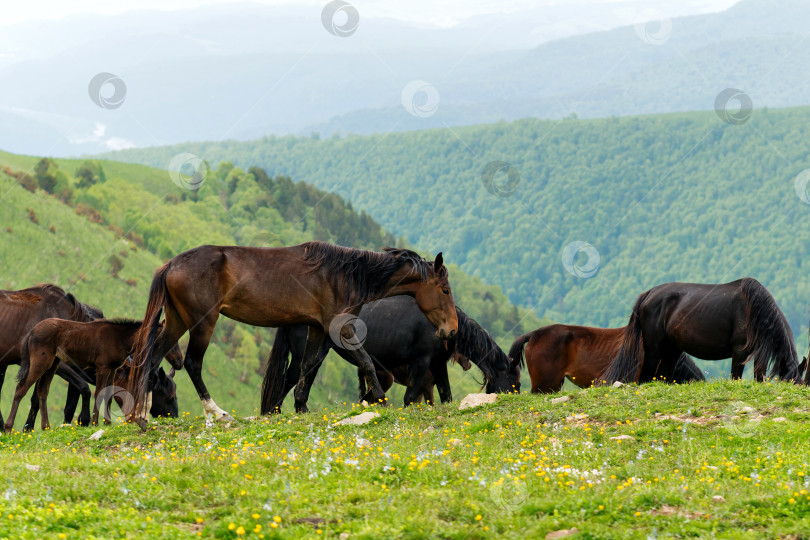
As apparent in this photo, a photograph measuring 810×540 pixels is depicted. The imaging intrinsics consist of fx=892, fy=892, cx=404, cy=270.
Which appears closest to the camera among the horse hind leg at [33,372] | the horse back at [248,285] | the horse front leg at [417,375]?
the horse back at [248,285]

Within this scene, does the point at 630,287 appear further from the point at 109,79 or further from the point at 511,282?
the point at 109,79

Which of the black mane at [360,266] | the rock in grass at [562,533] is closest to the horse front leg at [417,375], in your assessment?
the black mane at [360,266]

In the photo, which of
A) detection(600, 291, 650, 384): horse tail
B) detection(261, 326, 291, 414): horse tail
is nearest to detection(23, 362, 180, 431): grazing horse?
detection(261, 326, 291, 414): horse tail

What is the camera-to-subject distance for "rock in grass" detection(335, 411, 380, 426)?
41.1ft

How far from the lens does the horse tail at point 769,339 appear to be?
1558 cm

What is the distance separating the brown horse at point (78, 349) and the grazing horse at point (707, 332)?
9323 millimetres

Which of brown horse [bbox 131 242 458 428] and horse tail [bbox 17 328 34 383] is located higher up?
brown horse [bbox 131 242 458 428]

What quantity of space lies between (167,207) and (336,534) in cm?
13760

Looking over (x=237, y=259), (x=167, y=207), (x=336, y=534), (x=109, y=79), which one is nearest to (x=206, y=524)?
(x=336, y=534)

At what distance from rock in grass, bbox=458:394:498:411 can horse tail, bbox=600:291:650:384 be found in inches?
179

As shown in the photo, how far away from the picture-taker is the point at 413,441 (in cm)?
1116

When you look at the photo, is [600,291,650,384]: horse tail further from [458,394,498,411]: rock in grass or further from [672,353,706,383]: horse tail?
[458,394,498,411]: rock in grass

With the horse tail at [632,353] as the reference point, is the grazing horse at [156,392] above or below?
below

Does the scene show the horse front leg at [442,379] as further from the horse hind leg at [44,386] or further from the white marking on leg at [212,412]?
the horse hind leg at [44,386]
